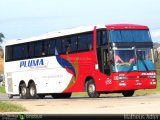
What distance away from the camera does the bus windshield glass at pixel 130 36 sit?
3181cm

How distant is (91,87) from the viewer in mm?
33125

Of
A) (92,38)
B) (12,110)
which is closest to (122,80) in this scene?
(92,38)

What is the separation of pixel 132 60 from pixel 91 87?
8.72 feet

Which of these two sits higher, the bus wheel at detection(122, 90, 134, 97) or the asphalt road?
the asphalt road

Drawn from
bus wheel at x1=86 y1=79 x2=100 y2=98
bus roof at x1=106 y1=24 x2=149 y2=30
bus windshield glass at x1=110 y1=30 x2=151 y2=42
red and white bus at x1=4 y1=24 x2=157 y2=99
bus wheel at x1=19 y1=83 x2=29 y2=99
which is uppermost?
bus roof at x1=106 y1=24 x2=149 y2=30

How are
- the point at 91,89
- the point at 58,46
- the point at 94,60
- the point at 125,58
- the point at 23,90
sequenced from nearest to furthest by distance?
→ the point at 125,58 < the point at 94,60 < the point at 91,89 < the point at 58,46 < the point at 23,90

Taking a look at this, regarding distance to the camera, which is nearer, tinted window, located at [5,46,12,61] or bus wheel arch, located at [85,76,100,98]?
bus wheel arch, located at [85,76,100,98]

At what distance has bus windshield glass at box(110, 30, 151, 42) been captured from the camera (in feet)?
104

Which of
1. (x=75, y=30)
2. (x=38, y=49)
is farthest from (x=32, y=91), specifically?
(x=75, y=30)

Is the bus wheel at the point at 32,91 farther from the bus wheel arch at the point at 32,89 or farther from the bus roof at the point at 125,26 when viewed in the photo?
the bus roof at the point at 125,26

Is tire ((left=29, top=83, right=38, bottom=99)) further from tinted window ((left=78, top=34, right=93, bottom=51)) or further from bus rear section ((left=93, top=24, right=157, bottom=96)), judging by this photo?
bus rear section ((left=93, top=24, right=157, bottom=96))

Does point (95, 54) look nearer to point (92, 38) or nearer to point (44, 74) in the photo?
point (92, 38)

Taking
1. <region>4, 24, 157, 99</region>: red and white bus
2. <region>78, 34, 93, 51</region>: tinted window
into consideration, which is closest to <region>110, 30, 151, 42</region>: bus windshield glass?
<region>4, 24, 157, 99</region>: red and white bus

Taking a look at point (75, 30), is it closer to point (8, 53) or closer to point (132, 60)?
point (132, 60)
